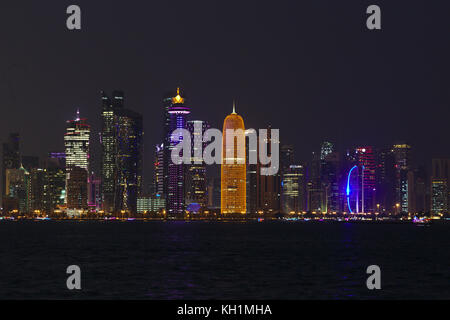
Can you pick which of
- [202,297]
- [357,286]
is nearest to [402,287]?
[357,286]

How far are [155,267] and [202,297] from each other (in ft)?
105

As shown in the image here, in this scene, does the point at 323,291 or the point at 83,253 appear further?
the point at 83,253

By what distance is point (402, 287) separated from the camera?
68.0m

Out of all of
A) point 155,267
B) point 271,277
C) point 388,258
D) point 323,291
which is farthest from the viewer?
point 388,258

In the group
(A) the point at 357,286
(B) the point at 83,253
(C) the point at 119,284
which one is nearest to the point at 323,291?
(A) the point at 357,286

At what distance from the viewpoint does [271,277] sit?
76.2 metres

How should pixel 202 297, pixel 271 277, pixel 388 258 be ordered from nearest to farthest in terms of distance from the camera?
pixel 202 297
pixel 271 277
pixel 388 258

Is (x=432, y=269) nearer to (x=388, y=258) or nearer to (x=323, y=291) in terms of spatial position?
(x=388, y=258)

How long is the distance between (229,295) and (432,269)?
1656 inches
